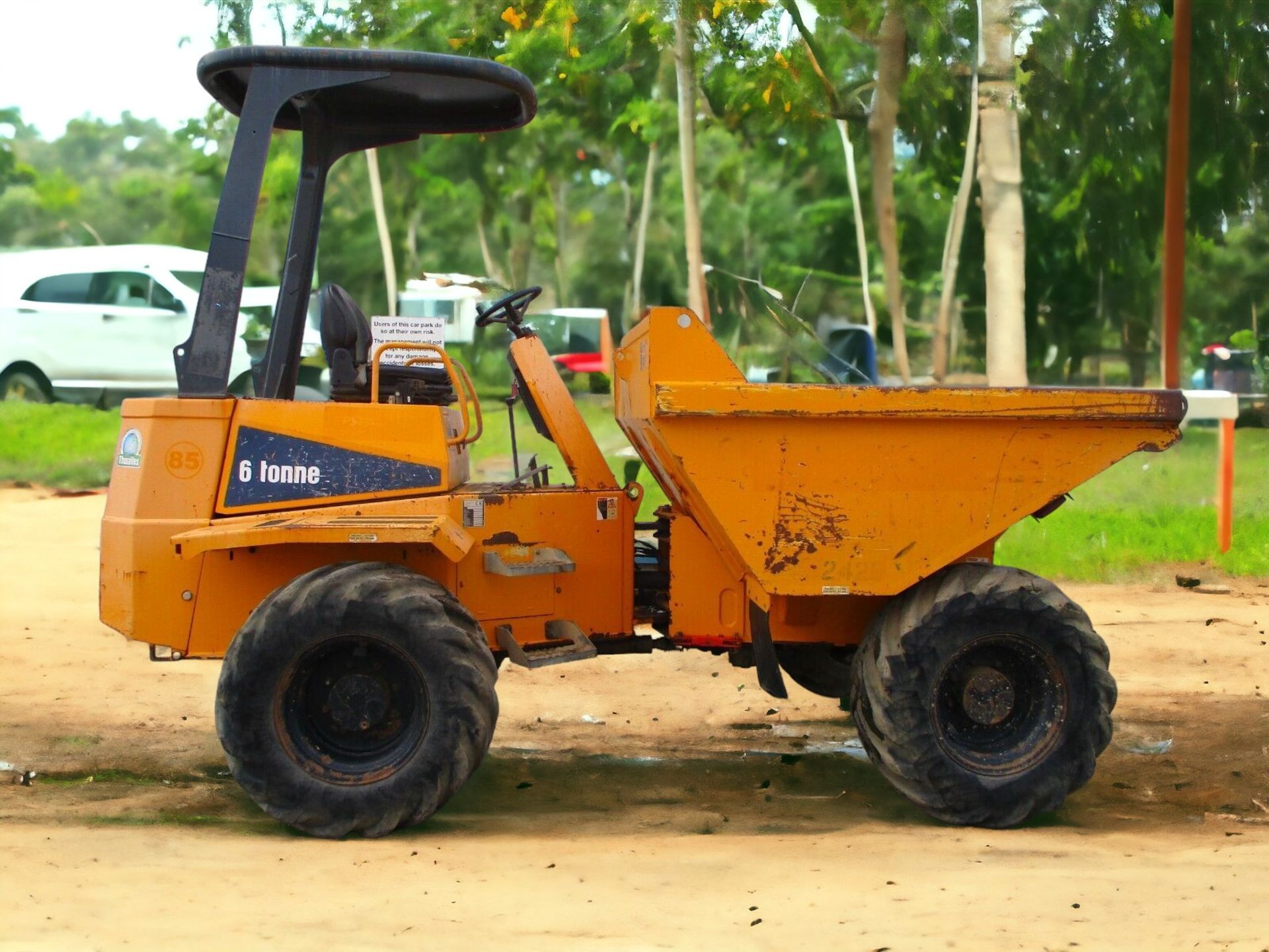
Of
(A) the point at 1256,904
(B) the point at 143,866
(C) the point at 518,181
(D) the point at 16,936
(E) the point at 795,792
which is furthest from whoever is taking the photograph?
(C) the point at 518,181

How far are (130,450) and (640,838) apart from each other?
2.42m

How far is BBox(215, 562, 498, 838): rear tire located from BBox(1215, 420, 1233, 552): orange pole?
867 cm

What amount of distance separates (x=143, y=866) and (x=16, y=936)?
2.53 ft

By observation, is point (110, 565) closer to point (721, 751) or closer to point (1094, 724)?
point (721, 751)

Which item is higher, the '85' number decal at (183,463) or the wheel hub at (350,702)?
the '85' number decal at (183,463)

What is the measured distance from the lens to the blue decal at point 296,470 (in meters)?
5.61

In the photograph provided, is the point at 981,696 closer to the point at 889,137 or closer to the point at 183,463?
the point at 183,463

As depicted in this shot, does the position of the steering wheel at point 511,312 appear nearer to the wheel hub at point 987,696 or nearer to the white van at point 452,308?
the wheel hub at point 987,696

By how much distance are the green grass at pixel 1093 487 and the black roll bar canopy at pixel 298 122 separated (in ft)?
5.22

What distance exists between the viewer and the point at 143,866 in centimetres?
480

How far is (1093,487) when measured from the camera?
48.5 ft

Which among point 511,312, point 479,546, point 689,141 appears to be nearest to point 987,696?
point 479,546

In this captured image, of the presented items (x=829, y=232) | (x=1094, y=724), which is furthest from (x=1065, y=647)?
(x=829, y=232)

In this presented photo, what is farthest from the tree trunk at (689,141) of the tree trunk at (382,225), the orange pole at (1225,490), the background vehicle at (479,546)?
the background vehicle at (479,546)
